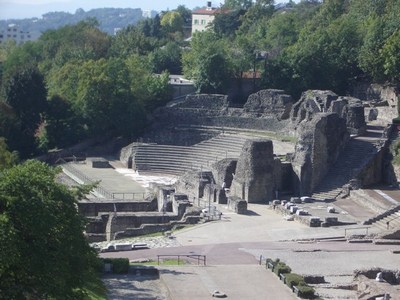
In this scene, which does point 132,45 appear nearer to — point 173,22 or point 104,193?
point 173,22

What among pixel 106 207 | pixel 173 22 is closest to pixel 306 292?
pixel 106 207

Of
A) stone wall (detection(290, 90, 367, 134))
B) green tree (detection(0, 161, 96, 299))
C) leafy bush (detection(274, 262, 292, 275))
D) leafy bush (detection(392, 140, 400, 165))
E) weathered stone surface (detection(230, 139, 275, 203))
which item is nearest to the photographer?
A: green tree (detection(0, 161, 96, 299))

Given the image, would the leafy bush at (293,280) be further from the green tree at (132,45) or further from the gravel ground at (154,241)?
the green tree at (132,45)

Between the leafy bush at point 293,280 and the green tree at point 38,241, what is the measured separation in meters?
7.99

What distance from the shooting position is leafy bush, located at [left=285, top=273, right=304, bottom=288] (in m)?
40.5

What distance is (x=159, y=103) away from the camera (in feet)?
269

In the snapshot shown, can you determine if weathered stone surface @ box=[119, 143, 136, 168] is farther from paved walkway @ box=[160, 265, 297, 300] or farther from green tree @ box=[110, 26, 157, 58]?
paved walkway @ box=[160, 265, 297, 300]

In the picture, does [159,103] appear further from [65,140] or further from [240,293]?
[240,293]

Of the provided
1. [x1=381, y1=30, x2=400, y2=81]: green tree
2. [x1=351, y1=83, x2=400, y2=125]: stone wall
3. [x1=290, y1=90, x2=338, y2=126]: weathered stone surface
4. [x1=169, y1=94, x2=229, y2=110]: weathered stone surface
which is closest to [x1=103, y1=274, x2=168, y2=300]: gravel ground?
[x1=290, y1=90, x2=338, y2=126]: weathered stone surface

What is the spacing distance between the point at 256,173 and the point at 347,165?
223 inches

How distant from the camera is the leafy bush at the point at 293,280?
4047cm

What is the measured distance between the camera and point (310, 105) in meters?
71.0

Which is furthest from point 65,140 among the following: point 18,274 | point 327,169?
point 18,274

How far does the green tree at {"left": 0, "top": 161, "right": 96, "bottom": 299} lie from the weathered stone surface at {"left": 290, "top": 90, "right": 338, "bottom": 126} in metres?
35.0
